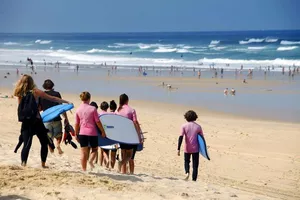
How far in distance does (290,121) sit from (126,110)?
12266 millimetres

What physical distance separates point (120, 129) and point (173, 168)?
2913 mm

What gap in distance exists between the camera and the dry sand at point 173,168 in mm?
6832

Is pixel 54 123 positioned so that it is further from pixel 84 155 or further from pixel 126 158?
pixel 126 158

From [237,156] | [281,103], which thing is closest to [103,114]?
[237,156]

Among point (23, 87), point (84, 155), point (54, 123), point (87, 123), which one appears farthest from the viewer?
point (54, 123)

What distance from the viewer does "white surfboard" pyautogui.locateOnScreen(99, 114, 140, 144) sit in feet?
27.2

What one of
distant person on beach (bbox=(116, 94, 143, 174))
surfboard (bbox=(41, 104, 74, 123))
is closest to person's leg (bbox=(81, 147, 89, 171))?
distant person on beach (bbox=(116, 94, 143, 174))

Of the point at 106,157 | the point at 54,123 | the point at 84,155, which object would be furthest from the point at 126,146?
the point at 54,123

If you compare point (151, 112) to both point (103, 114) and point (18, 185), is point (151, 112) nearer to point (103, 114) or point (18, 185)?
point (103, 114)

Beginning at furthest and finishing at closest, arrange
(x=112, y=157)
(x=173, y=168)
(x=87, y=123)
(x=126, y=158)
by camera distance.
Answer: (x=173, y=168), (x=112, y=157), (x=126, y=158), (x=87, y=123)

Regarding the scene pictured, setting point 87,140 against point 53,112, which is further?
point 53,112

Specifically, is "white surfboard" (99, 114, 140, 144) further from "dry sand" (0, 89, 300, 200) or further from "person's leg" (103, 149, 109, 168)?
"person's leg" (103, 149, 109, 168)

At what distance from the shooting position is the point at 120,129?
8.28 metres

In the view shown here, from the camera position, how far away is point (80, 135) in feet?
25.8
